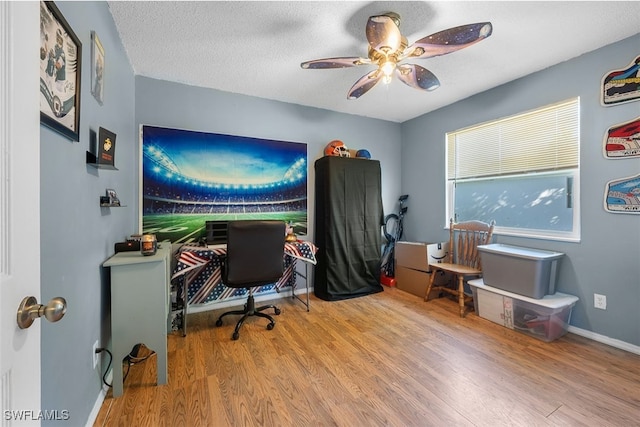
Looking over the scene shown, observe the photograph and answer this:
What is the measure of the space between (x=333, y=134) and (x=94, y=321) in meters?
3.11

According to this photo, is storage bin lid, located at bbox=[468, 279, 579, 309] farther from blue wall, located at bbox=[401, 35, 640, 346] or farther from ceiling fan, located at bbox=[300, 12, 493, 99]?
ceiling fan, located at bbox=[300, 12, 493, 99]

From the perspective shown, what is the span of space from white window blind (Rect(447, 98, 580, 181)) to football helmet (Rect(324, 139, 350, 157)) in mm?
1404

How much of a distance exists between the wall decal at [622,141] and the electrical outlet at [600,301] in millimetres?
1140

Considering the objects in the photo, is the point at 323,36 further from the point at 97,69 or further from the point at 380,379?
the point at 380,379

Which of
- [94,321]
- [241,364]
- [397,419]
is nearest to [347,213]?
[241,364]

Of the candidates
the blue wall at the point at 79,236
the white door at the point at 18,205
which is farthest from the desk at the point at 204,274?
the white door at the point at 18,205

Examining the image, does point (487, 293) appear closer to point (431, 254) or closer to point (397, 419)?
point (431, 254)

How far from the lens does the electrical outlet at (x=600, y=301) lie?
2178mm

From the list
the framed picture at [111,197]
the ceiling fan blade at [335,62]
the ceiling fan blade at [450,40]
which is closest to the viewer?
the ceiling fan blade at [450,40]

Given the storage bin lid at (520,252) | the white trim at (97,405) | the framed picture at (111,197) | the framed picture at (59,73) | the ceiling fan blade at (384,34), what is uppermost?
the ceiling fan blade at (384,34)

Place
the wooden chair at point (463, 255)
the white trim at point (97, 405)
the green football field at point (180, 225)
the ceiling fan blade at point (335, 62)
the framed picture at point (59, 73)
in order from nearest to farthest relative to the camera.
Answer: the framed picture at point (59, 73) < the white trim at point (97, 405) < the ceiling fan blade at point (335, 62) < the green football field at point (180, 225) < the wooden chair at point (463, 255)

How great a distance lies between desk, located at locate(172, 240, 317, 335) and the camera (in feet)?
7.81

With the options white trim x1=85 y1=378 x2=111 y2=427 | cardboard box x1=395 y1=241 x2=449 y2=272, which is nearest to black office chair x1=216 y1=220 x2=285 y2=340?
white trim x1=85 y1=378 x2=111 y2=427

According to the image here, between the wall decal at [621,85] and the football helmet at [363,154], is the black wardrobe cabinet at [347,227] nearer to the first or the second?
the football helmet at [363,154]
